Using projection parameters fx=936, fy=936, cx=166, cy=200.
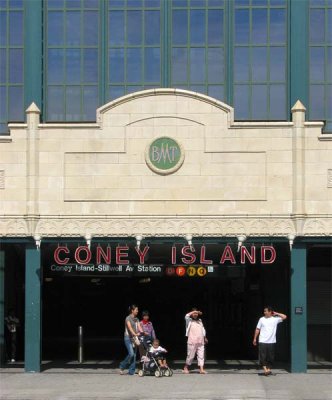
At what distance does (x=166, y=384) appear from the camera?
22766mm

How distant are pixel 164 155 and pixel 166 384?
20.3 feet

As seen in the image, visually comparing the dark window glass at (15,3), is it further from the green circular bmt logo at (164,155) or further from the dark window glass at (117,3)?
the green circular bmt logo at (164,155)

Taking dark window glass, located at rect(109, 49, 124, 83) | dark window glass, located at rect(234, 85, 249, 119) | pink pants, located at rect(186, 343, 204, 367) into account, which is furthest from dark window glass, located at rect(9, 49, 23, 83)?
pink pants, located at rect(186, 343, 204, 367)

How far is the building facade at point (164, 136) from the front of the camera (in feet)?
81.7

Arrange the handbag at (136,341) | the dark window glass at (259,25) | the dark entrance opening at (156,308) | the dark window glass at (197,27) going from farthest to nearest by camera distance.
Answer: the dark entrance opening at (156,308) → the dark window glass at (197,27) → the dark window glass at (259,25) → the handbag at (136,341)

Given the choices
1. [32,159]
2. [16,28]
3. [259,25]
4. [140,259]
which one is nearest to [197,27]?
[259,25]

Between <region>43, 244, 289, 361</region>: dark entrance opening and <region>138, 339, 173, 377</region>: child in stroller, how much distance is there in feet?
18.0

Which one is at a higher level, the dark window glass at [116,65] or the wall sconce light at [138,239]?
the dark window glass at [116,65]

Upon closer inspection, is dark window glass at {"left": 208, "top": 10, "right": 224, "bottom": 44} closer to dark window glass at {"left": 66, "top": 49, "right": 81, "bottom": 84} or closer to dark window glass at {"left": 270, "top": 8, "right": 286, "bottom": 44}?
dark window glass at {"left": 270, "top": 8, "right": 286, "bottom": 44}

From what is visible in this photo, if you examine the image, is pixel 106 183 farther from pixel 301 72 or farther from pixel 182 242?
pixel 301 72

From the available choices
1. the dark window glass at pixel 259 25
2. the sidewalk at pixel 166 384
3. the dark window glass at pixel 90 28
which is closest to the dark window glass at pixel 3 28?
the dark window glass at pixel 90 28

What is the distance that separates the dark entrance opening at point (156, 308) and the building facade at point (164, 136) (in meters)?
4.40

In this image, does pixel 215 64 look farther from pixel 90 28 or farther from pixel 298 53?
pixel 90 28

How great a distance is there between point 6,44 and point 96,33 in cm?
256
